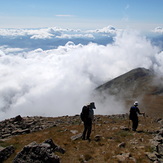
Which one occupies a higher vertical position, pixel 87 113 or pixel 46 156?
pixel 87 113

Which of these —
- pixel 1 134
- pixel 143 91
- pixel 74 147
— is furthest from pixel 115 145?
pixel 143 91

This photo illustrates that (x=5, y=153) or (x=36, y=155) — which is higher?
(x=36, y=155)

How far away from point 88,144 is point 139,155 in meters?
4.04

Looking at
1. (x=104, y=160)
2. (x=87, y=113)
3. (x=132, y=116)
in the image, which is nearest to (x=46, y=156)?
(x=104, y=160)

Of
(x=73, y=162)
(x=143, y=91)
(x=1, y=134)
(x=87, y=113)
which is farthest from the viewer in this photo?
(x=143, y=91)

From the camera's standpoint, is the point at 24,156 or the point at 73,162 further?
the point at 73,162

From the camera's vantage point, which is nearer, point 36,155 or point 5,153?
point 36,155

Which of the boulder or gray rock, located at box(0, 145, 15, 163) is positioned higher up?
the boulder

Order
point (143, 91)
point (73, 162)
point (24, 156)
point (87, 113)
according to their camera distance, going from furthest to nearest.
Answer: point (143, 91) < point (87, 113) < point (73, 162) < point (24, 156)

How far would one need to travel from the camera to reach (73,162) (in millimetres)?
11102

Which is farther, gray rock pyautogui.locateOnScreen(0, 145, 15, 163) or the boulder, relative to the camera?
gray rock pyautogui.locateOnScreen(0, 145, 15, 163)

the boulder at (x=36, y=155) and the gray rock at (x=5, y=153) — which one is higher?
the boulder at (x=36, y=155)

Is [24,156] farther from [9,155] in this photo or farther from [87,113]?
[87,113]

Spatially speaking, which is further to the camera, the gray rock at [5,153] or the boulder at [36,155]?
the gray rock at [5,153]
